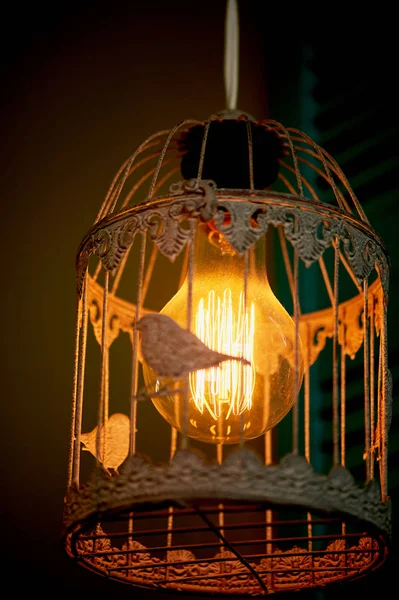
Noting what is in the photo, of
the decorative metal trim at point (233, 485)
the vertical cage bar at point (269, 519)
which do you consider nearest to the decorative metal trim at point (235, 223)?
the decorative metal trim at point (233, 485)

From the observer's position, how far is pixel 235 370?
113cm

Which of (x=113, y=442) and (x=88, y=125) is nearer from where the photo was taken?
(x=113, y=442)

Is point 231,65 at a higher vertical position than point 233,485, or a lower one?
higher

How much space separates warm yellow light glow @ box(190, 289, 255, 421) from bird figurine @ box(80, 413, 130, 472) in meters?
0.17

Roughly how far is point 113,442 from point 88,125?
687 mm

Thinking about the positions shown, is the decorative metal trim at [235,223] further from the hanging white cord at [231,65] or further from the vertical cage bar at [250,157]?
the hanging white cord at [231,65]

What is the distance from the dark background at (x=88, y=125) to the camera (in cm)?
149

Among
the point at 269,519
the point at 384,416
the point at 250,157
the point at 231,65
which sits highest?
the point at 231,65

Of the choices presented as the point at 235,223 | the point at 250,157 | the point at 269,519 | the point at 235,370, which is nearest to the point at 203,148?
the point at 250,157

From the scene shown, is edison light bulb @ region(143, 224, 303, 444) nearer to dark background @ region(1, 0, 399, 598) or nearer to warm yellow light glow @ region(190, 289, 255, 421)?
warm yellow light glow @ region(190, 289, 255, 421)

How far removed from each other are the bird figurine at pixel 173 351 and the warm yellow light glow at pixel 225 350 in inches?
2.8

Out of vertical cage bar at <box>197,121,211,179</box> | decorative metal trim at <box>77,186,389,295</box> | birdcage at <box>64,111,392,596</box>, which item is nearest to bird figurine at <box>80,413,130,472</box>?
birdcage at <box>64,111,392,596</box>

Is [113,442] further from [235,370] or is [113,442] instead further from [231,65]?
[231,65]

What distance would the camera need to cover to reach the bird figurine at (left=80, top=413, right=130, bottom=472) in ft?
3.99
